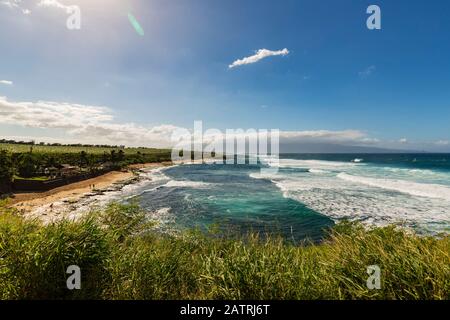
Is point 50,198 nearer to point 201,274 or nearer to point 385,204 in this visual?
point 201,274

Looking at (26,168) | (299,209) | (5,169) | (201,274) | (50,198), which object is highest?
(5,169)

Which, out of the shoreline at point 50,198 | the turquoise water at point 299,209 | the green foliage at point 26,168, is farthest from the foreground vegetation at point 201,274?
the green foliage at point 26,168

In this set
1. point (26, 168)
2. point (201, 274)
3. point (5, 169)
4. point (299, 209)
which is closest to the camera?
point (201, 274)

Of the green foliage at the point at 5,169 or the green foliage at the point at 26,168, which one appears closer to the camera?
the green foliage at the point at 5,169

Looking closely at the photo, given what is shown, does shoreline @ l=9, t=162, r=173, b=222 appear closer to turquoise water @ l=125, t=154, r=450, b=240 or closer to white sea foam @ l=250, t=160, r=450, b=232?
turquoise water @ l=125, t=154, r=450, b=240

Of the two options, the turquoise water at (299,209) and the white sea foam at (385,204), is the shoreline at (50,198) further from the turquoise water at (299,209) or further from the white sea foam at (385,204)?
the white sea foam at (385,204)

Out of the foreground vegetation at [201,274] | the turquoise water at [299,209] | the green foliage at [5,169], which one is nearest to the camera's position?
the foreground vegetation at [201,274]

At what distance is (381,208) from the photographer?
86.9ft

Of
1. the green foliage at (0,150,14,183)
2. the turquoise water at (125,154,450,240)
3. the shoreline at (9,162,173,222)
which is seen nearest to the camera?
the turquoise water at (125,154,450,240)

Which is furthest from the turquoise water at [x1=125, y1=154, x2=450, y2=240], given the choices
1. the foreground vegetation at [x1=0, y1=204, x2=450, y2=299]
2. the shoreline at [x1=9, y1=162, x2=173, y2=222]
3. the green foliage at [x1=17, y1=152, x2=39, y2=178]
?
the green foliage at [x1=17, y1=152, x2=39, y2=178]

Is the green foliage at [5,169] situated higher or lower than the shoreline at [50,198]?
higher

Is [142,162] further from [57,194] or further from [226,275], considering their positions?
[226,275]

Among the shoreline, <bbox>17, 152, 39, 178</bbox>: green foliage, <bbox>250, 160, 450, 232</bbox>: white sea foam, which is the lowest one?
the shoreline

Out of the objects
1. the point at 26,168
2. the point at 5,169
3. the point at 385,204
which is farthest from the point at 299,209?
the point at 26,168
